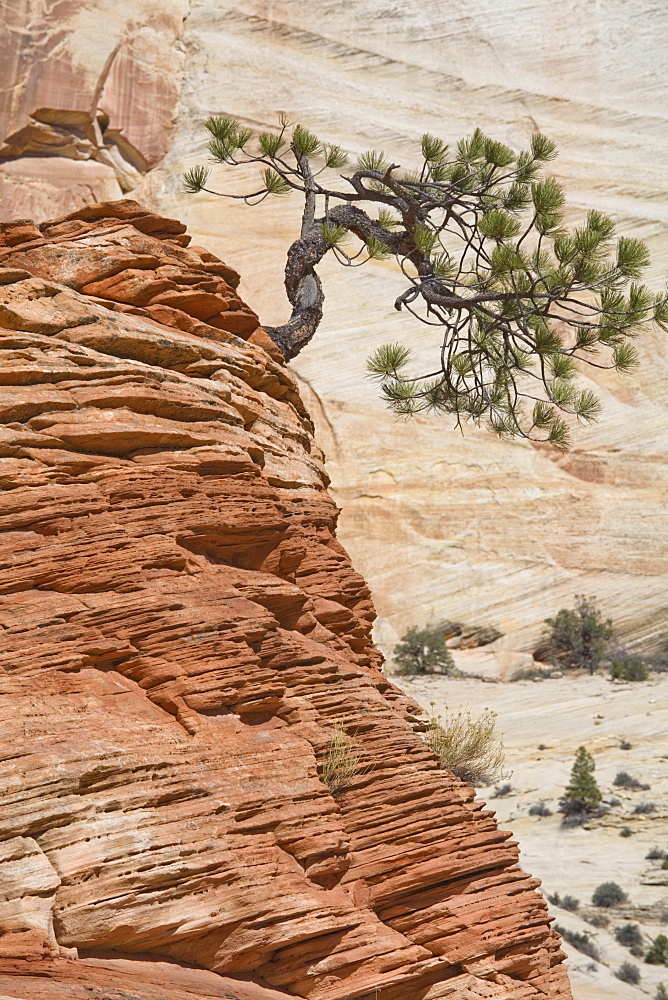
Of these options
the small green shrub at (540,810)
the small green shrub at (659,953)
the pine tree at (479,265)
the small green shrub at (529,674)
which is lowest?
the small green shrub at (529,674)

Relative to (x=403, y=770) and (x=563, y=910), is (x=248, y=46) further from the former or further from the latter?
(x=403, y=770)

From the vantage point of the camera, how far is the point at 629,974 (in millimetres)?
11453

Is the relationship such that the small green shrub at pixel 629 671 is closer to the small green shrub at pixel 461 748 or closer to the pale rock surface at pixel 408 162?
the pale rock surface at pixel 408 162

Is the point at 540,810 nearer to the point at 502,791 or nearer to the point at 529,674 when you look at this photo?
the point at 502,791

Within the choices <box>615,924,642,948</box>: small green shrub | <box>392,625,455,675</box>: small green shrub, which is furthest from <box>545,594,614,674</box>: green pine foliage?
<box>615,924,642,948</box>: small green shrub

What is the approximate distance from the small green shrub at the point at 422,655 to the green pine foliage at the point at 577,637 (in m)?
2.56

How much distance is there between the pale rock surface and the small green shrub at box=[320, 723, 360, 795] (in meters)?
20.2

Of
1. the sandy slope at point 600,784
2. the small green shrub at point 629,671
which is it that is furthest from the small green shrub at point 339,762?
the small green shrub at point 629,671

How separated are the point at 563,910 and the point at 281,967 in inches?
351

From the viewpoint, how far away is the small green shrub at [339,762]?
19.0ft

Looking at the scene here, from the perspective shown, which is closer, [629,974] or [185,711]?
[185,711]

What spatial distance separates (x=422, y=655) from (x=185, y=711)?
760 inches

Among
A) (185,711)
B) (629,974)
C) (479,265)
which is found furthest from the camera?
(629,974)

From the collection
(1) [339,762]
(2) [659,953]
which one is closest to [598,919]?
(2) [659,953]
